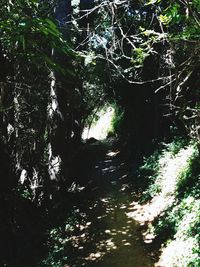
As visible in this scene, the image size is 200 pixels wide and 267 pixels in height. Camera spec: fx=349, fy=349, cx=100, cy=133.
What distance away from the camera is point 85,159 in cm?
1934

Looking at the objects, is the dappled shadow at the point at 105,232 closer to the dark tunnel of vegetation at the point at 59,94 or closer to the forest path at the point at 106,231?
the forest path at the point at 106,231

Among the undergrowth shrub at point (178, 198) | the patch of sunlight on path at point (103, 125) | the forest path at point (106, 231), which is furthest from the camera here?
the patch of sunlight on path at point (103, 125)

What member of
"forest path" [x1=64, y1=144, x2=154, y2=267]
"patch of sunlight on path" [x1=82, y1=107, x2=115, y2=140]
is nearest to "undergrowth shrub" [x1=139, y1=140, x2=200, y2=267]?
"forest path" [x1=64, y1=144, x2=154, y2=267]

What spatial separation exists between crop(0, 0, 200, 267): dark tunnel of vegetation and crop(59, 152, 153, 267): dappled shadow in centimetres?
76

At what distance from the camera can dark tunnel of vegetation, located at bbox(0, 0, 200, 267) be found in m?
5.06

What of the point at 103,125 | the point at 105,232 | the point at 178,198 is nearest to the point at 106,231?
the point at 105,232

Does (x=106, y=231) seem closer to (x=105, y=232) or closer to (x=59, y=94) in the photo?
(x=105, y=232)

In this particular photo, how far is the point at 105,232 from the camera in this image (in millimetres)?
9430

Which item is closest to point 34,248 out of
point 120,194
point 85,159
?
point 120,194

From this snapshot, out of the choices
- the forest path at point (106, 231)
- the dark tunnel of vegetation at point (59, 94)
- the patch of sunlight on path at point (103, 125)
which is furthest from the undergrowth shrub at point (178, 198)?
the patch of sunlight on path at point (103, 125)

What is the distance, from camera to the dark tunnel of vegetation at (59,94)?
506cm

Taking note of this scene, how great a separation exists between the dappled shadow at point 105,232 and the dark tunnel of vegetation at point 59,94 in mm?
762

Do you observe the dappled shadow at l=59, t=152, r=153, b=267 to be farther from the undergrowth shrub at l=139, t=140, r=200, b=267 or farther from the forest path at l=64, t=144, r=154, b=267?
the undergrowth shrub at l=139, t=140, r=200, b=267

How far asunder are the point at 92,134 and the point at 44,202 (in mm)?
24694
